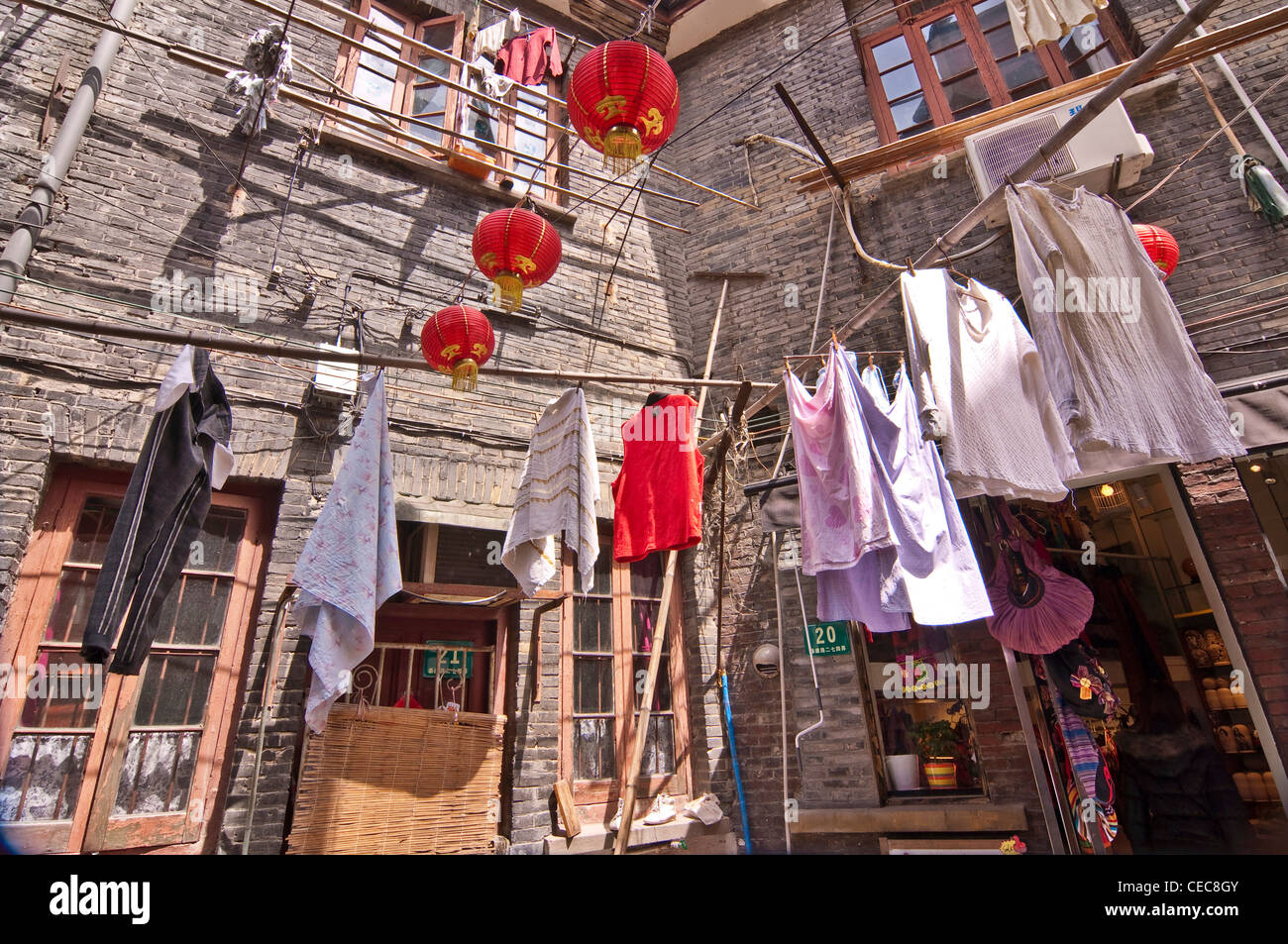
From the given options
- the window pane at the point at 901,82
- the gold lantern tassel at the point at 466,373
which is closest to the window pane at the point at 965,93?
the window pane at the point at 901,82

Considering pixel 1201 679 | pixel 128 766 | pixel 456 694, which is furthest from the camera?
pixel 1201 679

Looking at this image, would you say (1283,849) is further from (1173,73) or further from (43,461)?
(43,461)

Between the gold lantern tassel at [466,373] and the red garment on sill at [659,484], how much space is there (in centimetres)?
127

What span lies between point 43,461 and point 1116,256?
23.5 ft

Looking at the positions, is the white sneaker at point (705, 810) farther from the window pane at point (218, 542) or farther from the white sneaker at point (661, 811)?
the window pane at point (218, 542)

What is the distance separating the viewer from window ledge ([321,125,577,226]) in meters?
6.13

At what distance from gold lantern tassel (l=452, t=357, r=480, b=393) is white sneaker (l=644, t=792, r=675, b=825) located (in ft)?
12.1

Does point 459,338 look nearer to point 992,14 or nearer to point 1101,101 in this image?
point 1101,101

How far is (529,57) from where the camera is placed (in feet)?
23.0

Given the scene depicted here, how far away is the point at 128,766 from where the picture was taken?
407cm

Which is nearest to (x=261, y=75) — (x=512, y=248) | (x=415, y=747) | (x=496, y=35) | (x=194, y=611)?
(x=496, y=35)

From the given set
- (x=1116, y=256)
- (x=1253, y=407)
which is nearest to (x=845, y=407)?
(x=1116, y=256)

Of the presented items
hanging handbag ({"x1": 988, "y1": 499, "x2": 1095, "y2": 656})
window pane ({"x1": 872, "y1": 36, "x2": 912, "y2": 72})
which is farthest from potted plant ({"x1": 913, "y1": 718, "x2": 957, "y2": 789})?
window pane ({"x1": 872, "y1": 36, "x2": 912, "y2": 72})

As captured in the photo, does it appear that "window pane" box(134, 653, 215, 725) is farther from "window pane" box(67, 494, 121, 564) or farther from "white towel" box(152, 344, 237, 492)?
"white towel" box(152, 344, 237, 492)
